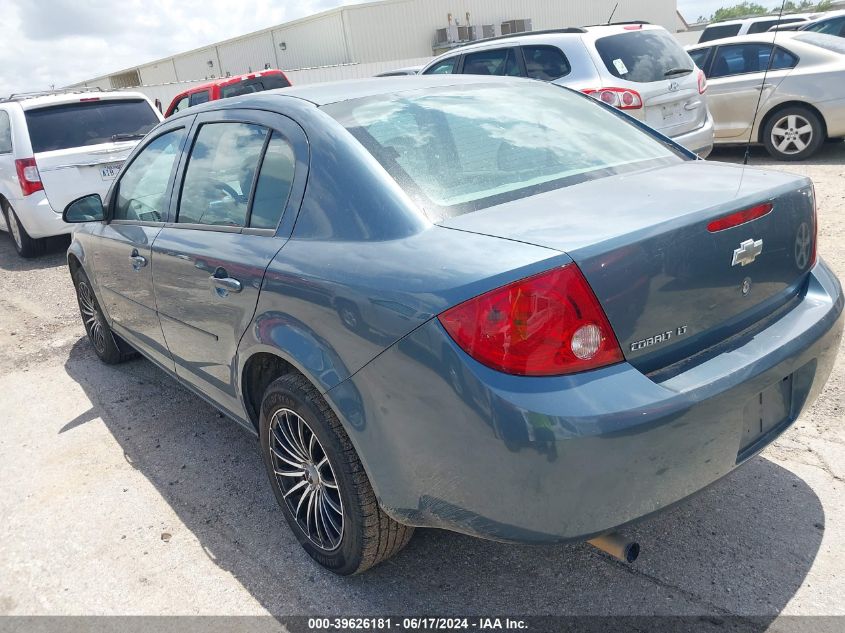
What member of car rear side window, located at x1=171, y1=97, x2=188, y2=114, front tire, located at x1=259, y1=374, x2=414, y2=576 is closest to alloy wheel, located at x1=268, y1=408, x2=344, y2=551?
front tire, located at x1=259, y1=374, x2=414, y2=576

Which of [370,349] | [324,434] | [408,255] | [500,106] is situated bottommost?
[324,434]

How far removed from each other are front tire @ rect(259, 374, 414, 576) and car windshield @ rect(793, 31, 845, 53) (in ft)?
28.1

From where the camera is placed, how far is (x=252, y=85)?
40.6 feet

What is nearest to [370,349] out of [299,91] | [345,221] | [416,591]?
[345,221]

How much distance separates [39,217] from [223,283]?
618 cm

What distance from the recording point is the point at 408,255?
2.05 m

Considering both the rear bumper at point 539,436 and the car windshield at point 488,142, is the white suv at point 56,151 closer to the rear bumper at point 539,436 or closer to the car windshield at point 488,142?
the car windshield at point 488,142

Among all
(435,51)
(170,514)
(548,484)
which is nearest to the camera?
(548,484)

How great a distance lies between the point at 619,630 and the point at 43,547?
7.65 ft

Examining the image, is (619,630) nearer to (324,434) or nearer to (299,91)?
(324,434)

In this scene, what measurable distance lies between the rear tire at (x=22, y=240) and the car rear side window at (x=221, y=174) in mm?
6080

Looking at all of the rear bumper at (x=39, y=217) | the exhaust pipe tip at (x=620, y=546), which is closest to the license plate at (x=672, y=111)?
the exhaust pipe tip at (x=620, y=546)

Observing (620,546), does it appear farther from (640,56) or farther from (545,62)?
(545,62)

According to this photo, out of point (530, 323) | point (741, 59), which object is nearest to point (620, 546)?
point (530, 323)
